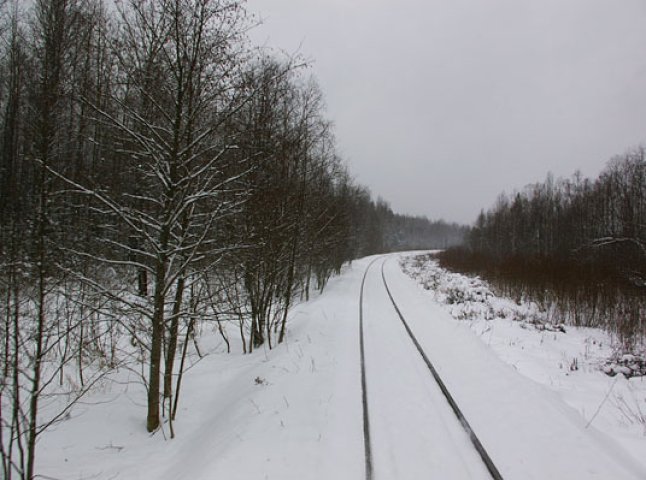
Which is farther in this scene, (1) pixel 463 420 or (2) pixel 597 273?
(2) pixel 597 273

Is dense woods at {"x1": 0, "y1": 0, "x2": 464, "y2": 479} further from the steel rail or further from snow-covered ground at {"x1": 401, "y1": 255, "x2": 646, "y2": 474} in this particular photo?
snow-covered ground at {"x1": 401, "y1": 255, "x2": 646, "y2": 474}

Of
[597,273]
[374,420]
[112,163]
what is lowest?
[374,420]

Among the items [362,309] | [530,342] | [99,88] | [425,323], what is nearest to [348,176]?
[362,309]

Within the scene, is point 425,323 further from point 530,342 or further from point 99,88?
point 99,88

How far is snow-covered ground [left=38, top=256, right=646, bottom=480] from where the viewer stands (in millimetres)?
3949

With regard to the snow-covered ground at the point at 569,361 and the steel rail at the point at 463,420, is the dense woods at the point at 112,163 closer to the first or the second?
the steel rail at the point at 463,420

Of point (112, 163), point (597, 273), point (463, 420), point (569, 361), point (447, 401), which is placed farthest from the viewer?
point (597, 273)

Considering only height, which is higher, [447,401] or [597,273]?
[597,273]

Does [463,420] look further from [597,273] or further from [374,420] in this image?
[597,273]

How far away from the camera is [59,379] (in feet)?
25.8

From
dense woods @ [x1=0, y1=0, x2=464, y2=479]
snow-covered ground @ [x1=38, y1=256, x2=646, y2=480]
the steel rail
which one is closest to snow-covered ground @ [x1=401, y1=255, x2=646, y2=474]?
snow-covered ground @ [x1=38, y1=256, x2=646, y2=480]

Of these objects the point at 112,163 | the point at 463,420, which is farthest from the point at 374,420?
the point at 112,163

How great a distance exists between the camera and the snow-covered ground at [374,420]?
395 cm

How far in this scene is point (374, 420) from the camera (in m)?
4.80
